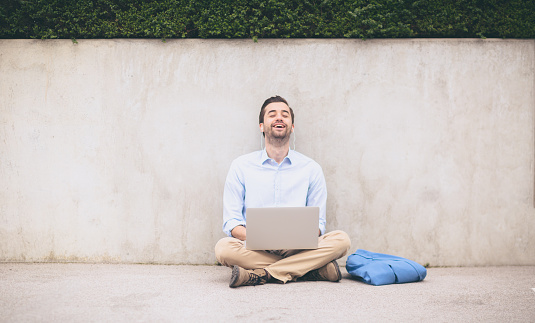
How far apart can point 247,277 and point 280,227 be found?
19.7 inches

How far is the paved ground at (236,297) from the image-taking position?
3367mm

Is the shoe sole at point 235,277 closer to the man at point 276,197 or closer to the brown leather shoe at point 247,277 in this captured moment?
the brown leather shoe at point 247,277

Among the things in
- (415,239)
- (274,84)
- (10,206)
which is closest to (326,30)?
(274,84)

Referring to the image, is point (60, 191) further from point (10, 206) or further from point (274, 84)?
point (274, 84)

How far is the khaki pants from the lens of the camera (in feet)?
14.6

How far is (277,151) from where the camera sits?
491 centimetres

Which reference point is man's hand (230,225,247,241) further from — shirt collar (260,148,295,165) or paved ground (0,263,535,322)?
shirt collar (260,148,295,165)

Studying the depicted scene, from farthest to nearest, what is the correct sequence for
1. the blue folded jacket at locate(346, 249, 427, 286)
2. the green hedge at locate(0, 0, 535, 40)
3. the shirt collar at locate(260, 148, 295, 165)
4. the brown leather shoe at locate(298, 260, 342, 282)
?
the green hedge at locate(0, 0, 535, 40) → the shirt collar at locate(260, 148, 295, 165) → the brown leather shoe at locate(298, 260, 342, 282) → the blue folded jacket at locate(346, 249, 427, 286)

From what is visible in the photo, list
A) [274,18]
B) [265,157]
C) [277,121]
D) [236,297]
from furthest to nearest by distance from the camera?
1. [274,18]
2. [265,157]
3. [277,121]
4. [236,297]

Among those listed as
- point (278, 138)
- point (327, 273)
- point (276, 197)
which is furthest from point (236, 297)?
point (278, 138)

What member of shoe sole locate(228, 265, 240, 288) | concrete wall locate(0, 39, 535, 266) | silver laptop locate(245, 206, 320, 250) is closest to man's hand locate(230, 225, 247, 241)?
silver laptop locate(245, 206, 320, 250)

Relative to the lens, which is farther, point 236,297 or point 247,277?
point 247,277

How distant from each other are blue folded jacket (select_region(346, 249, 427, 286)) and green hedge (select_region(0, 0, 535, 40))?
2.25 metres

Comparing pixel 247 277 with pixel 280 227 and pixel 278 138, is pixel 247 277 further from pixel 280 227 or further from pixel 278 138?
pixel 278 138
